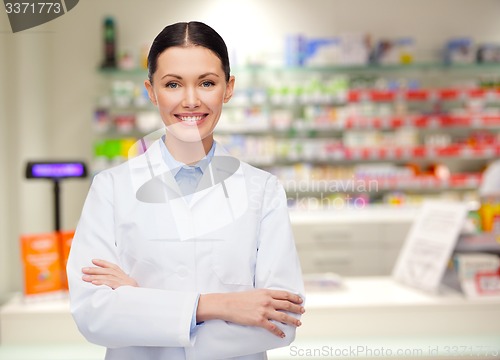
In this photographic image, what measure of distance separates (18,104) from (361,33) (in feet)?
11.6

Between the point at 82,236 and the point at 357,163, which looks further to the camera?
the point at 357,163

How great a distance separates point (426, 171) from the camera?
5.92m

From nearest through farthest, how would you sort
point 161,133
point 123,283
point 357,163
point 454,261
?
point 123,283 < point 161,133 < point 454,261 < point 357,163

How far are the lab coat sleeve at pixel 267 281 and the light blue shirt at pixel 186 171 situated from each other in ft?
0.53

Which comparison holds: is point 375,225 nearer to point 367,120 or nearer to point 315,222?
point 315,222

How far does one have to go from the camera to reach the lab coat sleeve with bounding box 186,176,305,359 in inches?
44.9

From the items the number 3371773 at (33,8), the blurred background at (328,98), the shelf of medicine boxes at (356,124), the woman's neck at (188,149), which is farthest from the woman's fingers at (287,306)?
the shelf of medicine boxes at (356,124)

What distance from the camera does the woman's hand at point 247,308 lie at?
112 centimetres

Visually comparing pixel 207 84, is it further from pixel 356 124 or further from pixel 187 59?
pixel 356 124

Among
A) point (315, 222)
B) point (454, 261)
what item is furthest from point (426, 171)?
point (454, 261)

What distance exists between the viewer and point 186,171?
4.14 feet

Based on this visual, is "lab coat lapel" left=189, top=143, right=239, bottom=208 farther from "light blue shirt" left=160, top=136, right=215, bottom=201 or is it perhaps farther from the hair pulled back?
the hair pulled back

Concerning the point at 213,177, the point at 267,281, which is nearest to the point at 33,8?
the point at 213,177

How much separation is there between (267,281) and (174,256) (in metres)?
0.21
